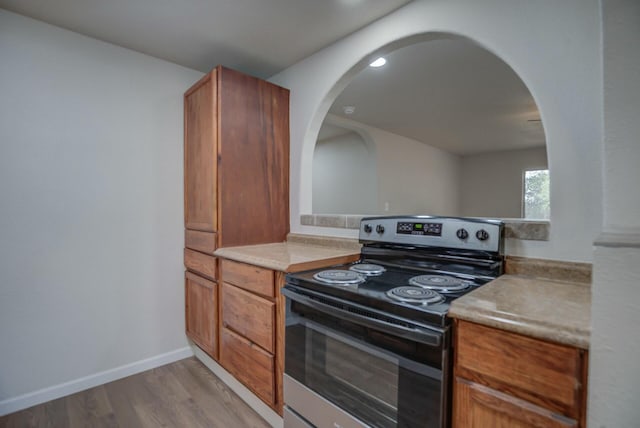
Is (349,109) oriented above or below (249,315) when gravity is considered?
above

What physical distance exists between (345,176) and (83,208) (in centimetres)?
389

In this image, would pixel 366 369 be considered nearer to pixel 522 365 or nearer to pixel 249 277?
pixel 522 365

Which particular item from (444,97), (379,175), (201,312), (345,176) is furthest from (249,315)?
(345,176)

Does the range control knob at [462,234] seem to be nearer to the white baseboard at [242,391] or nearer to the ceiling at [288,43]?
the ceiling at [288,43]

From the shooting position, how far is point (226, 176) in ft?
6.47

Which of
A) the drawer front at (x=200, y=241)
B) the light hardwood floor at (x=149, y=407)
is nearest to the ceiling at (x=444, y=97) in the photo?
the drawer front at (x=200, y=241)

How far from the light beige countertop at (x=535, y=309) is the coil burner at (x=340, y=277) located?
405 mm

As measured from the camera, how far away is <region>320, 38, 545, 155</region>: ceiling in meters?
2.36

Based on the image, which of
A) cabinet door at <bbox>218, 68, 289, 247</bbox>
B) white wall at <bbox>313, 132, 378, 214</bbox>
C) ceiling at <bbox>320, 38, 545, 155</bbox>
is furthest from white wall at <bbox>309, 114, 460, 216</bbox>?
cabinet door at <bbox>218, 68, 289, 247</bbox>

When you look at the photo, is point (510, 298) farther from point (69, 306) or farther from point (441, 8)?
point (69, 306)

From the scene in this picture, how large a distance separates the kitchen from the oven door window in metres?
0.36

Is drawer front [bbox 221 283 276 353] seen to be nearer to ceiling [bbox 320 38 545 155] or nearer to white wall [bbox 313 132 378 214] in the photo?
ceiling [bbox 320 38 545 155]

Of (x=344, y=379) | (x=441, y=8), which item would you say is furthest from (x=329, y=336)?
(x=441, y=8)

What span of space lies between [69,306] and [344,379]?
1841 mm
